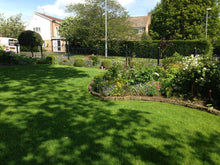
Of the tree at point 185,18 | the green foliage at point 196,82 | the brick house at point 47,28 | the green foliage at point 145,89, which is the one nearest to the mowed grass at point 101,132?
the green foliage at point 145,89

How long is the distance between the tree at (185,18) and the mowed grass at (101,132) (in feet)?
103

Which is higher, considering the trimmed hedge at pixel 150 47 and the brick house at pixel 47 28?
the brick house at pixel 47 28

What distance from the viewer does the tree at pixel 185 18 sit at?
3275 cm

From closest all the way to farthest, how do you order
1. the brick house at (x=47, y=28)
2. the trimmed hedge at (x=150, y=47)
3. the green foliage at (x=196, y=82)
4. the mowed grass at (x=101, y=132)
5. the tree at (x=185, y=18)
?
1. the mowed grass at (x=101, y=132)
2. the green foliage at (x=196, y=82)
3. the trimmed hedge at (x=150, y=47)
4. the tree at (x=185, y=18)
5. the brick house at (x=47, y=28)

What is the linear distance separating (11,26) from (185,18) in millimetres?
39540

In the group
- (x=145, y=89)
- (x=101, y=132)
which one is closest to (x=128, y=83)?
(x=145, y=89)

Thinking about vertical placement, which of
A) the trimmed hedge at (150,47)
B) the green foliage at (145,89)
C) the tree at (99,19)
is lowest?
the green foliage at (145,89)

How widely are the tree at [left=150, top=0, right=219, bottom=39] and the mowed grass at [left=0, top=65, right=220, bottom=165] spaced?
31291 millimetres

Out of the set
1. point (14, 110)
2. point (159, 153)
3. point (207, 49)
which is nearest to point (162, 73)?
point (159, 153)

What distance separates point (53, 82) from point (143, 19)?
52525mm

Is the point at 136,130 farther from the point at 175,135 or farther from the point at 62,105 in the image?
the point at 62,105

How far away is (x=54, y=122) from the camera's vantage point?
13.9ft

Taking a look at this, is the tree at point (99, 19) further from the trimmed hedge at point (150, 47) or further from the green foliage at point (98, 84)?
the green foliage at point (98, 84)

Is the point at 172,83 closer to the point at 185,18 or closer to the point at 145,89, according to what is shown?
the point at 145,89
